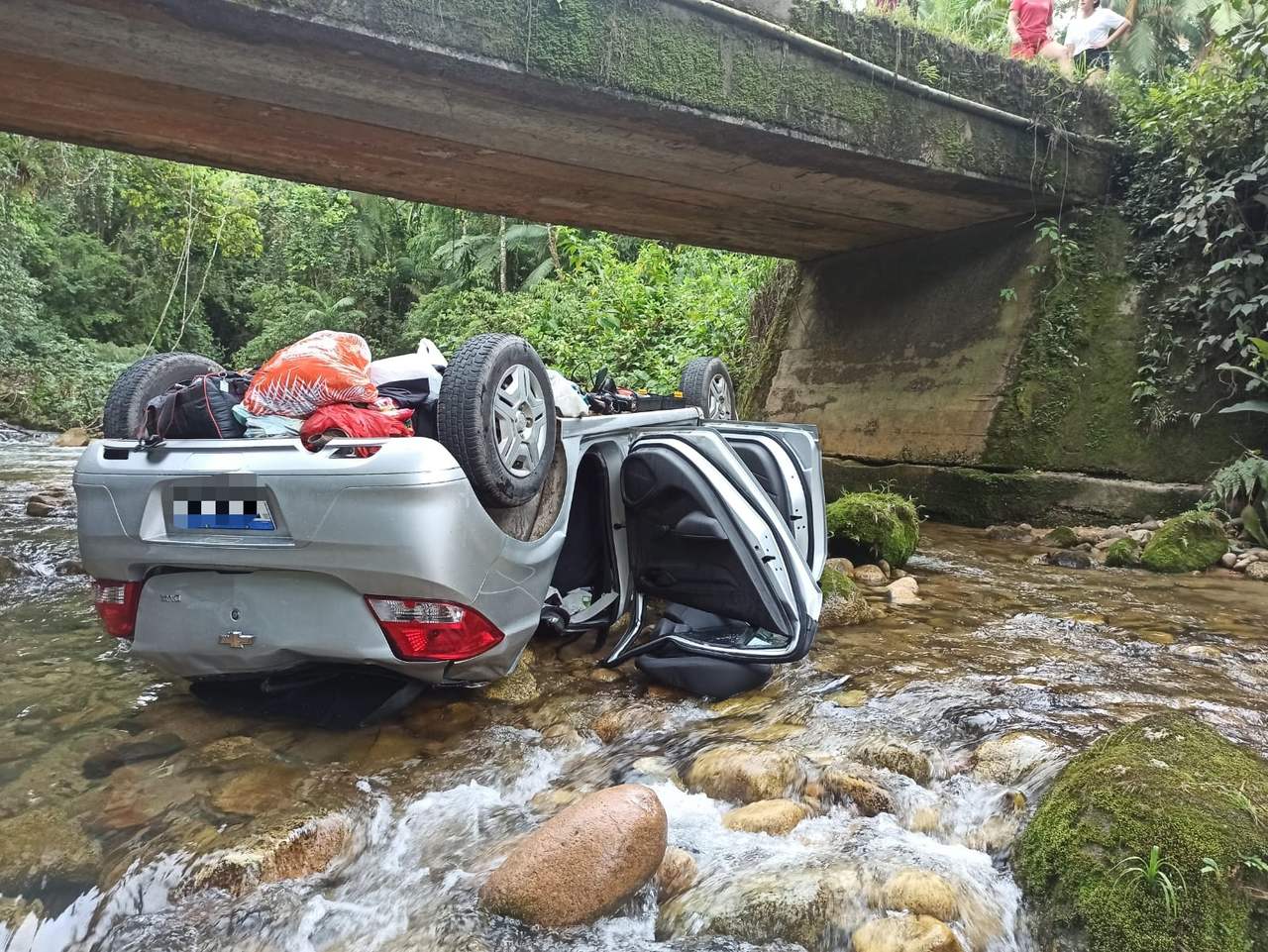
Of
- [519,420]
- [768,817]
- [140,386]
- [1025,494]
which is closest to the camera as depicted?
[768,817]

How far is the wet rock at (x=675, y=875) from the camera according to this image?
2279 millimetres

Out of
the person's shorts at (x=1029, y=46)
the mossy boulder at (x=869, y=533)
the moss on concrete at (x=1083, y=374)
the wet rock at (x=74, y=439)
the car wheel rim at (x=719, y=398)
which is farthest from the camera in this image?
the wet rock at (x=74, y=439)

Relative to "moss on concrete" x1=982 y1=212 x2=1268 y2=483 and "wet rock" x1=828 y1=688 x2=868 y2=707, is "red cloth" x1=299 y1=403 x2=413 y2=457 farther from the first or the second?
"moss on concrete" x1=982 y1=212 x2=1268 y2=483

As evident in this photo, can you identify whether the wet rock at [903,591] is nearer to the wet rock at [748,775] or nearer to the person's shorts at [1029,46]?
the wet rock at [748,775]

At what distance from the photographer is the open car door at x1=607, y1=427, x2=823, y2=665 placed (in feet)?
11.1

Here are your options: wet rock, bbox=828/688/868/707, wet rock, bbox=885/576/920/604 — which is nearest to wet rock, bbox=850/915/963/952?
wet rock, bbox=828/688/868/707

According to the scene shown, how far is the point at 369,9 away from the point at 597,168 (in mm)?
2554

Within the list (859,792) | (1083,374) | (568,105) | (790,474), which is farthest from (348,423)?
(1083,374)

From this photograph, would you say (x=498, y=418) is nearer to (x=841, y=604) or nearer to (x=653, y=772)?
(x=653, y=772)

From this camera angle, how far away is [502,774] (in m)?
2.94

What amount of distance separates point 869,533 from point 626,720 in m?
3.37

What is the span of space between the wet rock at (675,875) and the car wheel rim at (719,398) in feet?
12.6

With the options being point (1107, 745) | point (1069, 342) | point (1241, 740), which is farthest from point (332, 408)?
point (1069, 342)

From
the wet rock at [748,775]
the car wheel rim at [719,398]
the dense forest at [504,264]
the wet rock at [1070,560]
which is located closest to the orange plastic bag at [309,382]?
the wet rock at [748,775]
